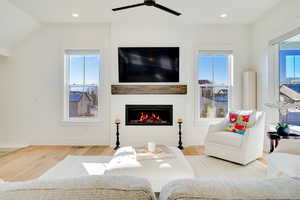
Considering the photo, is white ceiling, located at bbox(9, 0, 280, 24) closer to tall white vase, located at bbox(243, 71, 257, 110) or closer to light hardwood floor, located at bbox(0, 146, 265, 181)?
tall white vase, located at bbox(243, 71, 257, 110)

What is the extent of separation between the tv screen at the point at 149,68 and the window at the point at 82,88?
0.75m

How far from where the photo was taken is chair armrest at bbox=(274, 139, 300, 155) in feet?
6.46

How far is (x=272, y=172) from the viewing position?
1.85 m

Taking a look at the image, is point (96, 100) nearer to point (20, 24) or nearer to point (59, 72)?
point (59, 72)

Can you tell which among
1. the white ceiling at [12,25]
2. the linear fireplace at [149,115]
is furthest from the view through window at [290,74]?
the white ceiling at [12,25]

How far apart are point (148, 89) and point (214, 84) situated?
162cm

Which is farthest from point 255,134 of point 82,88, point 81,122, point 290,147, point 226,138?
point 82,88

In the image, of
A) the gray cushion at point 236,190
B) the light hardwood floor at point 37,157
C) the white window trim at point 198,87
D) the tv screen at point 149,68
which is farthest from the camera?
the white window trim at point 198,87

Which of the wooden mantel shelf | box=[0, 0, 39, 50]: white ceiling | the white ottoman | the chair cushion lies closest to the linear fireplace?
the wooden mantel shelf

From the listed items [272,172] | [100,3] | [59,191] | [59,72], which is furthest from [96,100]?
[59,191]

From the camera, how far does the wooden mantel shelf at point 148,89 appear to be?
Answer: 416 cm

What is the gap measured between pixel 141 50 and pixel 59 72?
6.52 ft

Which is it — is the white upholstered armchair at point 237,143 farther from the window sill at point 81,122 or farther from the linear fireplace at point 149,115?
the window sill at point 81,122

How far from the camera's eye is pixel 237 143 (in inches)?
118
